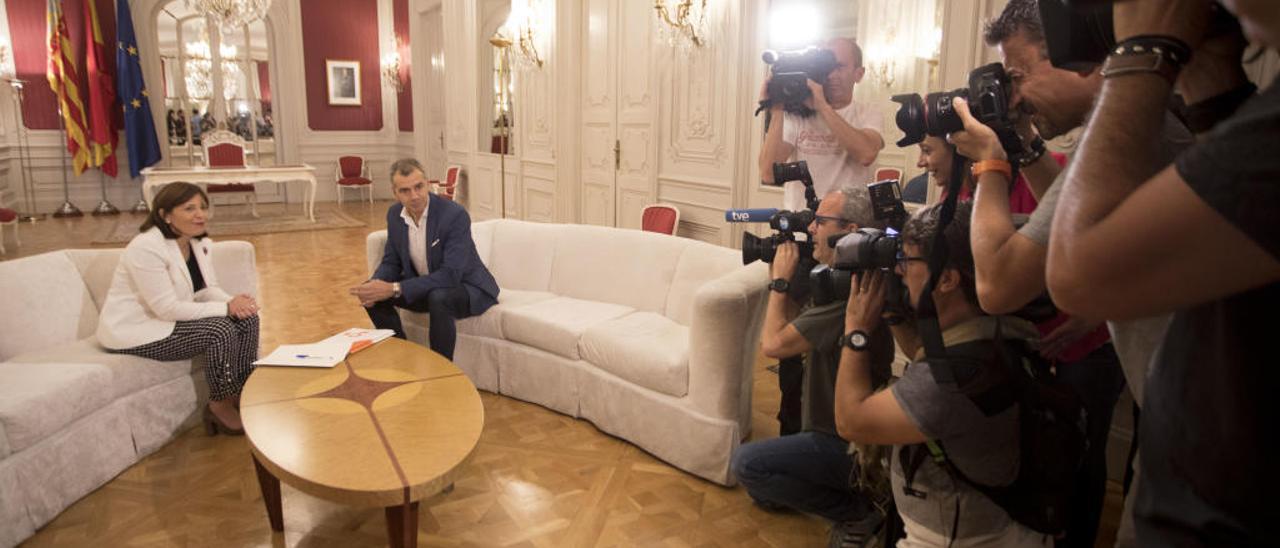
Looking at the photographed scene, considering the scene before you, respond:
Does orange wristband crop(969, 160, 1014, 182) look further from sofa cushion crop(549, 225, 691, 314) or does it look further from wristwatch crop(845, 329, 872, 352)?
sofa cushion crop(549, 225, 691, 314)

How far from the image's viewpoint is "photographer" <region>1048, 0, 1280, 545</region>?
0.57m

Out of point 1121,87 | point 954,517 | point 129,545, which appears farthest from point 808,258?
point 129,545

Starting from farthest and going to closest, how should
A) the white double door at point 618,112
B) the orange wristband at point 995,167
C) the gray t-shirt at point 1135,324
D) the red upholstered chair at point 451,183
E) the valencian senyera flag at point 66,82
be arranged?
the valencian senyera flag at point 66,82, the red upholstered chair at point 451,183, the white double door at point 618,112, the orange wristband at point 995,167, the gray t-shirt at point 1135,324

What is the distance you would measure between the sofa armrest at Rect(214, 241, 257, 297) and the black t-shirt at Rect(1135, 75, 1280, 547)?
347 cm

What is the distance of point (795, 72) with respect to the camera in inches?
101

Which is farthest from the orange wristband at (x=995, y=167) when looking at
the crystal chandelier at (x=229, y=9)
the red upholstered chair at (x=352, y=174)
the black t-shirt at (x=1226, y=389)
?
the red upholstered chair at (x=352, y=174)

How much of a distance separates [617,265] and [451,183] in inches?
189

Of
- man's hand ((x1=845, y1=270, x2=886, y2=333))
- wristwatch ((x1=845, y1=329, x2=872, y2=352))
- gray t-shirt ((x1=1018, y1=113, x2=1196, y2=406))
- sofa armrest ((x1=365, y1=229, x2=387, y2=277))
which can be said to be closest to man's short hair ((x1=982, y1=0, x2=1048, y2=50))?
gray t-shirt ((x1=1018, y1=113, x2=1196, y2=406))

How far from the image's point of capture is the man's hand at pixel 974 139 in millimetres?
1174

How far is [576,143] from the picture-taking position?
19.8 ft

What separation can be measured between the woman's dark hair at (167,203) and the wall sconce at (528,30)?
3.64 meters

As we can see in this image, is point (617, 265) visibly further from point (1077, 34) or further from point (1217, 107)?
point (1217, 107)

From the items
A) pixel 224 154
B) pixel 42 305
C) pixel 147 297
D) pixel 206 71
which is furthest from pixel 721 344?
pixel 206 71

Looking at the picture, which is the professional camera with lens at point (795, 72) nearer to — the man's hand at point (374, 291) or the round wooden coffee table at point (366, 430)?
the round wooden coffee table at point (366, 430)
